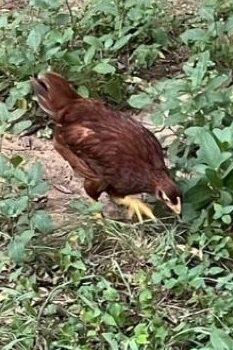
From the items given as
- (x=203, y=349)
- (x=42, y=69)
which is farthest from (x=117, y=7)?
(x=203, y=349)

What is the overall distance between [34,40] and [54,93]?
0.81 metres

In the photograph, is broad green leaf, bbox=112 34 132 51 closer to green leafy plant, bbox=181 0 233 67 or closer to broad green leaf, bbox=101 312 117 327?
green leafy plant, bbox=181 0 233 67

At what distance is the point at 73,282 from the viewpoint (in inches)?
202

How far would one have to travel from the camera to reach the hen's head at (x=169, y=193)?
5289 mm

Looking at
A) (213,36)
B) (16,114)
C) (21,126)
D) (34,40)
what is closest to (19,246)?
(21,126)

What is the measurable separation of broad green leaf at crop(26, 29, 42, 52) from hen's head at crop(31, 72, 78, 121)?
0.64 meters

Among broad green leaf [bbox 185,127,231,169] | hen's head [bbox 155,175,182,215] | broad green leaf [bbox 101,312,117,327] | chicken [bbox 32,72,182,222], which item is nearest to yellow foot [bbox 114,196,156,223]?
chicken [bbox 32,72,182,222]

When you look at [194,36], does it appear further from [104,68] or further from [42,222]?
[42,222]

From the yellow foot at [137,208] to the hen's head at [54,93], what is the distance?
0.50 m

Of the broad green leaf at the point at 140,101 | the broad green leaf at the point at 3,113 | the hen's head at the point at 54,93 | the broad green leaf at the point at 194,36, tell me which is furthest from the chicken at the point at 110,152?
the broad green leaf at the point at 194,36

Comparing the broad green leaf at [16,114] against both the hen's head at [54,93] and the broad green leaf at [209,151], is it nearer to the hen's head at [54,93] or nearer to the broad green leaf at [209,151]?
the hen's head at [54,93]

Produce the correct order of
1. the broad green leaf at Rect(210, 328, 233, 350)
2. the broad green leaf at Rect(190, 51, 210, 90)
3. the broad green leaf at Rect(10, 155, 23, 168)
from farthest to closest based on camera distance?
1. the broad green leaf at Rect(190, 51, 210, 90)
2. the broad green leaf at Rect(10, 155, 23, 168)
3. the broad green leaf at Rect(210, 328, 233, 350)

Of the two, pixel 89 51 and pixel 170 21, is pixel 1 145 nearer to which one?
pixel 89 51

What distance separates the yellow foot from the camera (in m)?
5.46
